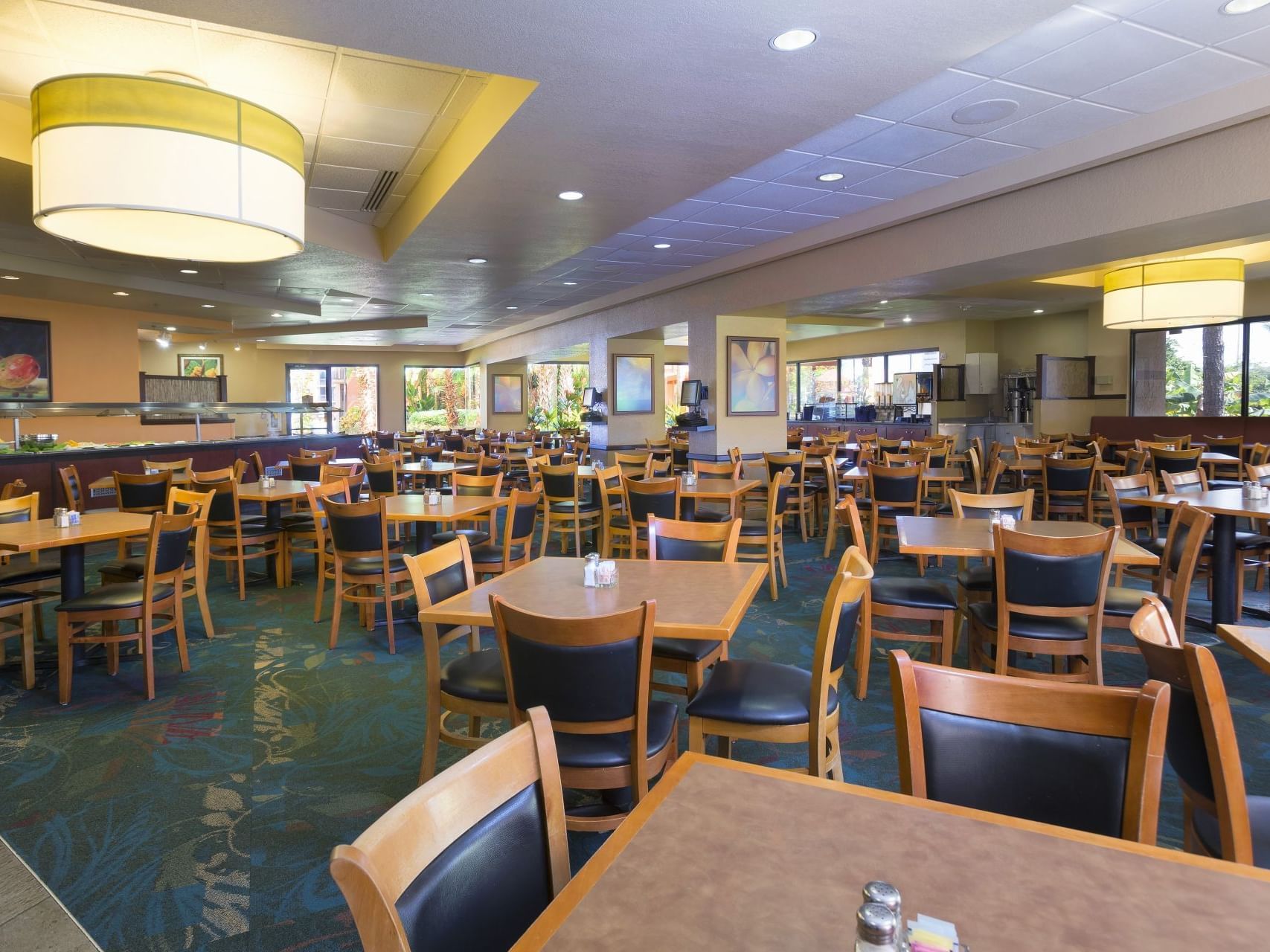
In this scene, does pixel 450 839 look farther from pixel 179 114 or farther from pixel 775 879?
pixel 179 114

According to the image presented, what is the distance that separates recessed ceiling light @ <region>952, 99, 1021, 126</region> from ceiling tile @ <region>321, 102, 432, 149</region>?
3.59 metres

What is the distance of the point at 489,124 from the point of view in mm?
4762

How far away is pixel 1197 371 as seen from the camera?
11.4 metres

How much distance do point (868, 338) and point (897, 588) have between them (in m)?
14.2

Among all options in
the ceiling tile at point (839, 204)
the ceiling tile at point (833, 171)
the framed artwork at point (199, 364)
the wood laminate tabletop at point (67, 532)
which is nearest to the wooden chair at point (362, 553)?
the wood laminate tabletop at point (67, 532)

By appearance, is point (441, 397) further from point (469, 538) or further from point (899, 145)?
point (899, 145)

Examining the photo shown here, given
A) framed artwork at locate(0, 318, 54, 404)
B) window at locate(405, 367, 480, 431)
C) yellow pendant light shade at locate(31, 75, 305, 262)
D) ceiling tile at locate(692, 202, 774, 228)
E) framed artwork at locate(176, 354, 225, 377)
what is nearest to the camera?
yellow pendant light shade at locate(31, 75, 305, 262)

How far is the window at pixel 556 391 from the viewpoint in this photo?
2214cm

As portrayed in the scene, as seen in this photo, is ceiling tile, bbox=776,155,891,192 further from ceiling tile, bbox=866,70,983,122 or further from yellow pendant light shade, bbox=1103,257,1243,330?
yellow pendant light shade, bbox=1103,257,1243,330

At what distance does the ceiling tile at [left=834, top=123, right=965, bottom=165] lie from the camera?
5.50 metres

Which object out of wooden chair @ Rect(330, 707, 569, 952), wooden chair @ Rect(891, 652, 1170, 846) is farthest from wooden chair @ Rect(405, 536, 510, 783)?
wooden chair @ Rect(891, 652, 1170, 846)

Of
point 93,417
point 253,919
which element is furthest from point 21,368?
point 253,919

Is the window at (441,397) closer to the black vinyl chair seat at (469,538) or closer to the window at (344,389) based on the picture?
the window at (344,389)

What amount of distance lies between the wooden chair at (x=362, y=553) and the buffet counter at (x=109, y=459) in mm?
3662
